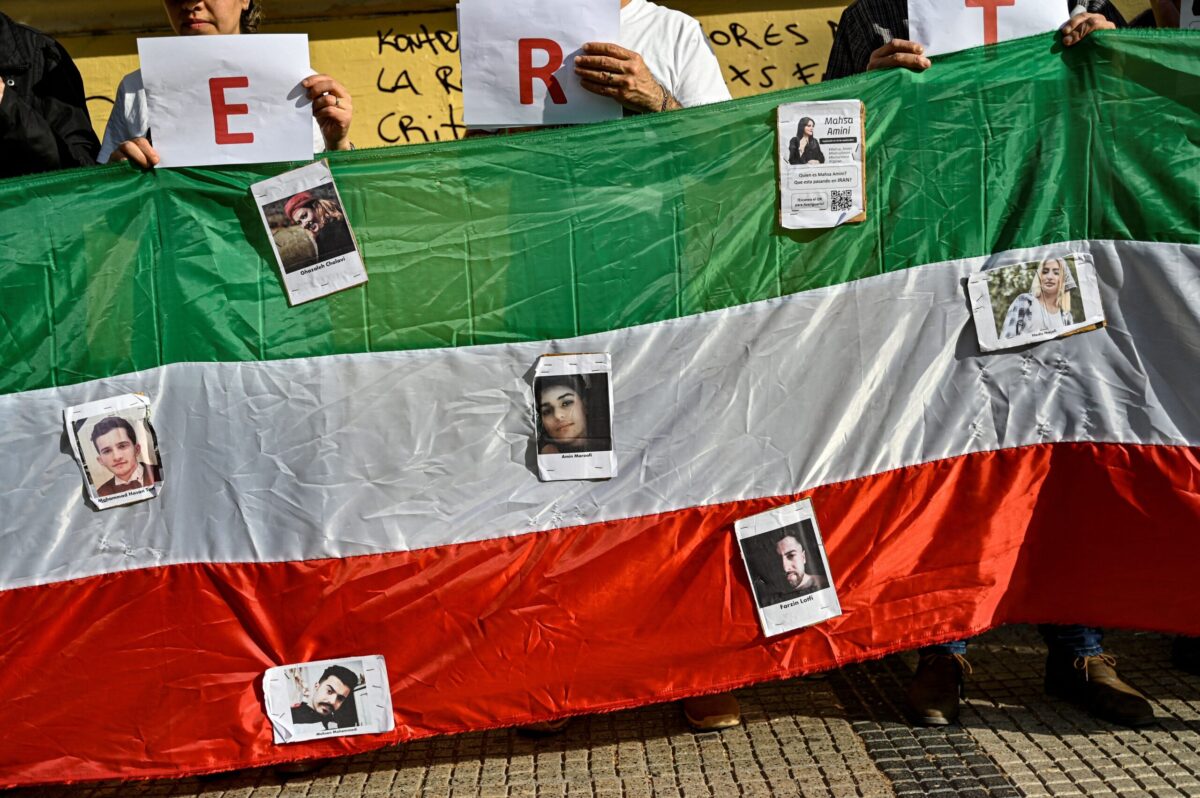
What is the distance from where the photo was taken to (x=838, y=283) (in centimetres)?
280

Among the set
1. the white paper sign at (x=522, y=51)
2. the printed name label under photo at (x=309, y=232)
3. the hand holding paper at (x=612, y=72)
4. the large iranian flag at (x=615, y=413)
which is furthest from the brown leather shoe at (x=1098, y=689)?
the printed name label under photo at (x=309, y=232)

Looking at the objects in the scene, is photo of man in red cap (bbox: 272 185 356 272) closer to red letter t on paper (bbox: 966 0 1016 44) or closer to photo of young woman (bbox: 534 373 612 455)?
photo of young woman (bbox: 534 373 612 455)

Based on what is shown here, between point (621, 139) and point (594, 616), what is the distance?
1116mm

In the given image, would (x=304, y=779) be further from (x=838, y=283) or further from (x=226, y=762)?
(x=838, y=283)

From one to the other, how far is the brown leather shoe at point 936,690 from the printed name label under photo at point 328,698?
1.28 meters

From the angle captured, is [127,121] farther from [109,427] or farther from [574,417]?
[574,417]

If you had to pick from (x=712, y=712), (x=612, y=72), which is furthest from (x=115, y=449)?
(x=712, y=712)

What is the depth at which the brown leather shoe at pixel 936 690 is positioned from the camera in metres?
2.91

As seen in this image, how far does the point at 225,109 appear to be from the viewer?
2.64 meters

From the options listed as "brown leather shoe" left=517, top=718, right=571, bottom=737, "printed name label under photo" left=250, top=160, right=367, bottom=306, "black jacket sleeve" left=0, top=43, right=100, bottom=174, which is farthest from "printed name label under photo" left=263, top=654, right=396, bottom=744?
"black jacket sleeve" left=0, top=43, right=100, bottom=174

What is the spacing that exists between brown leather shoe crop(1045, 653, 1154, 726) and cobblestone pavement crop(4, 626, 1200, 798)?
0.03 m

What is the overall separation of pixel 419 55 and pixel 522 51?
7.70 feet

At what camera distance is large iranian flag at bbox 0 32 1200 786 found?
8.83 feet

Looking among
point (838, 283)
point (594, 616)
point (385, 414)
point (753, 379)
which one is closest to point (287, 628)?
point (385, 414)
